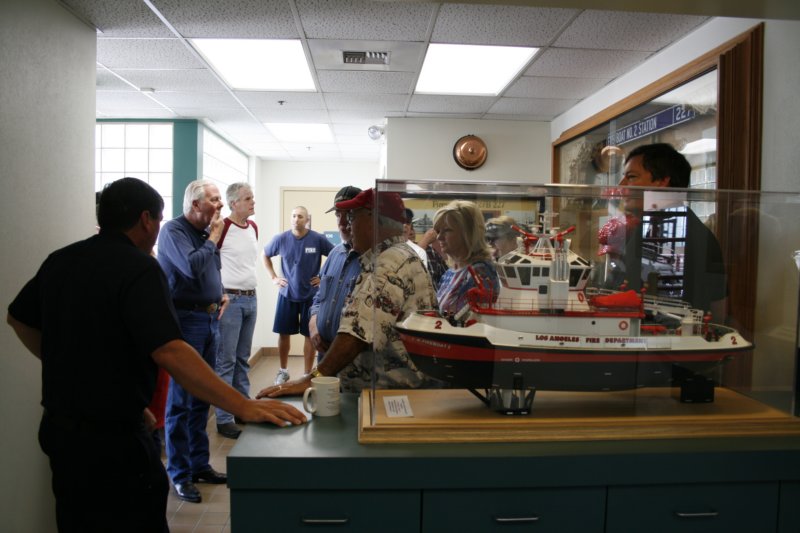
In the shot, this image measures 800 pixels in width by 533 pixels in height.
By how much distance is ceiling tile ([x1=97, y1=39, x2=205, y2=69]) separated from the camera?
10.4ft

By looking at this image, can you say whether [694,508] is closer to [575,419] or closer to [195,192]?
[575,419]

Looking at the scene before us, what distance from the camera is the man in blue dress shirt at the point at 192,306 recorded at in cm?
301

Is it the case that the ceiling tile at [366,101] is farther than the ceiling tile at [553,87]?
Yes

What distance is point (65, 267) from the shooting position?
4.88 ft

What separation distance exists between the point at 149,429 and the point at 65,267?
55cm

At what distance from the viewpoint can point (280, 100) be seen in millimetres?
4477

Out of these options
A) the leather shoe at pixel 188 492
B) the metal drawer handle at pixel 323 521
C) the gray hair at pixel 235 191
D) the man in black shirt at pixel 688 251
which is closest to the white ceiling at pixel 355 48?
the gray hair at pixel 235 191

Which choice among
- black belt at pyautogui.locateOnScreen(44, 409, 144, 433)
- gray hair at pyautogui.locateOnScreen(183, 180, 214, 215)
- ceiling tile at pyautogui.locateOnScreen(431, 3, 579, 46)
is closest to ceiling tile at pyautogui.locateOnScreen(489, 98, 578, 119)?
ceiling tile at pyautogui.locateOnScreen(431, 3, 579, 46)

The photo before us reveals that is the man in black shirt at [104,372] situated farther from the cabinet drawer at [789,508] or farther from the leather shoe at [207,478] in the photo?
the leather shoe at [207,478]

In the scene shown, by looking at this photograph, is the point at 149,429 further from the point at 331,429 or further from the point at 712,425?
the point at 712,425

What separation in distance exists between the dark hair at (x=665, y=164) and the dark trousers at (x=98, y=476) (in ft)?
6.06

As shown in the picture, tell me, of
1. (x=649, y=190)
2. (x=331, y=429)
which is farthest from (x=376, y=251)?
(x=649, y=190)

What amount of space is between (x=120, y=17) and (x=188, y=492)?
251 cm

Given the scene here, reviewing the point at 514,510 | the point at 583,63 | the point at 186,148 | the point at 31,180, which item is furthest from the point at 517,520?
the point at 186,148
